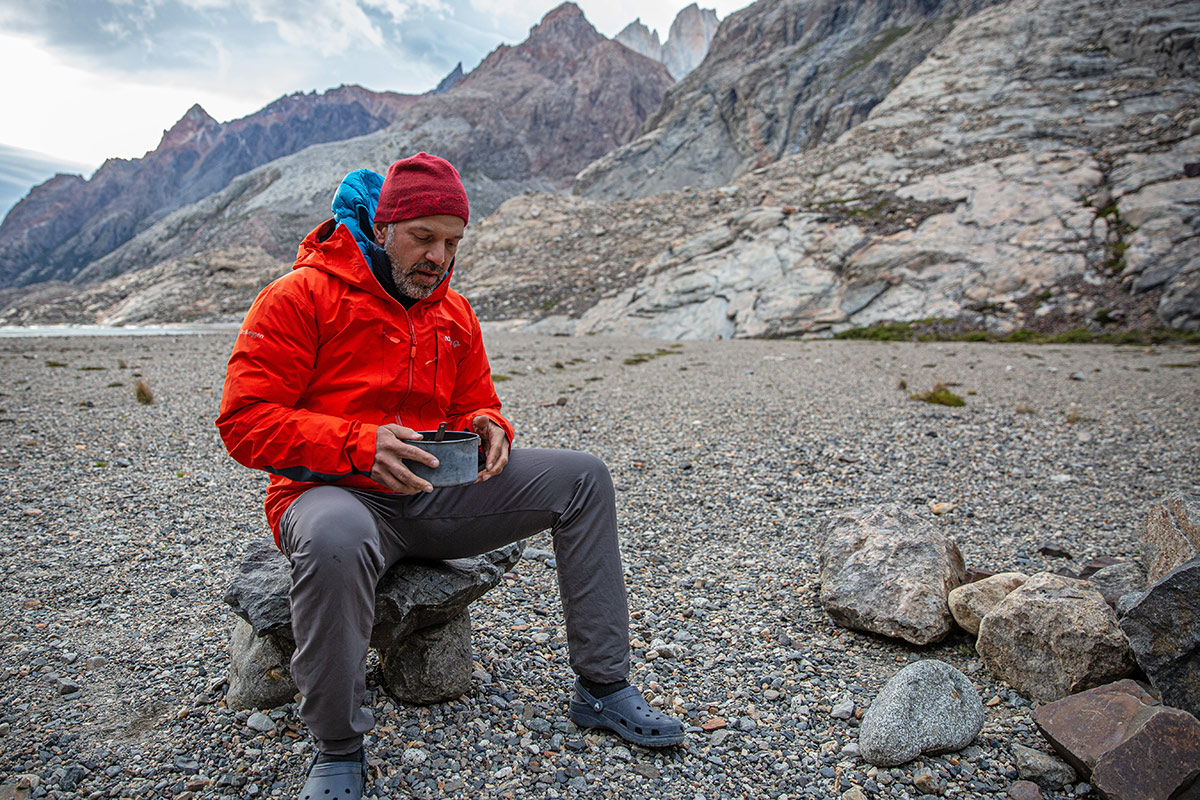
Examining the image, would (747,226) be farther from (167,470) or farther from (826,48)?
(826,48)

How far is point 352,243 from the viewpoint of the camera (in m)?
2.89

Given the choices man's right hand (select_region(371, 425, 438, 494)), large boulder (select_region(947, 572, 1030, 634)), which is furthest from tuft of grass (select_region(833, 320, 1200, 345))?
man's right hand (select_region(371, 425, 438, 494))

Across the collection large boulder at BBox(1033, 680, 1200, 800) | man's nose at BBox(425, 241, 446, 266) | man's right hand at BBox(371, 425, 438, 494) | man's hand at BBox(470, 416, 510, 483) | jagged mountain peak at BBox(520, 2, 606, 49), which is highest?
jagged mountain peak at BBox(520, 2, 606, 49)

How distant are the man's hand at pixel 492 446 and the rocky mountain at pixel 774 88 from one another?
59.0 m

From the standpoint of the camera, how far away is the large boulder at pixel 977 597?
145 inches

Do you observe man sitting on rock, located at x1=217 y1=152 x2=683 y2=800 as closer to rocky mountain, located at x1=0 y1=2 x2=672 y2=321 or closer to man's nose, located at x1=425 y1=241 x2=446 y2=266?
man's nose, located at x1=425 y1=241 x2=446 y2=266

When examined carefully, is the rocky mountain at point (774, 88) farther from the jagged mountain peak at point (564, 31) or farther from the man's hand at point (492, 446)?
the jagged mountain peak at point (564, 31)

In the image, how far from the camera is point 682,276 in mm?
25516

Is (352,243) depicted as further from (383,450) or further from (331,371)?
(383,450)

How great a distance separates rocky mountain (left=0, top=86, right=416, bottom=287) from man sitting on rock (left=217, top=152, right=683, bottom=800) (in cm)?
16558

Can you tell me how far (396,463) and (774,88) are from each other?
7759cm

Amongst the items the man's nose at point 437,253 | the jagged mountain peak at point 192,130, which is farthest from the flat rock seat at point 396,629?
the jagged mountain peak at point 192,130

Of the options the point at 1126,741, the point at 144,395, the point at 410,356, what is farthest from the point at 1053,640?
the point at 144,395

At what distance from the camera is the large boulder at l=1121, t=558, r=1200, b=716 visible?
2664 millimetres
